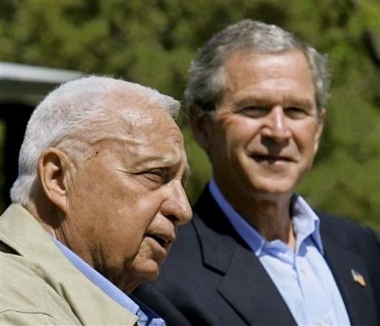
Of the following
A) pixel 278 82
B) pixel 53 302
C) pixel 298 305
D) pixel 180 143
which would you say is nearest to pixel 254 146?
pixel 278 82

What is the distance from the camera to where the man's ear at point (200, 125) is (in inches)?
184

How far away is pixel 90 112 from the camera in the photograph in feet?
10.6

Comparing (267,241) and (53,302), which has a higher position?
(53,302)

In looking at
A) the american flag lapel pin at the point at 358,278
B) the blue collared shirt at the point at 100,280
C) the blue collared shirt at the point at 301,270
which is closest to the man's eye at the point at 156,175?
the blue collared shirt at the point at 100,280

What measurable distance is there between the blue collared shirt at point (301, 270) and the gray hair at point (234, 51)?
331 millimetres

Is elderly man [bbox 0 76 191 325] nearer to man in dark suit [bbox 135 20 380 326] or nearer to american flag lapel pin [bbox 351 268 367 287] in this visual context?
man in dark suit [bbox 135 20 380 326]

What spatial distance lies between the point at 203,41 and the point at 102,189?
6137mm

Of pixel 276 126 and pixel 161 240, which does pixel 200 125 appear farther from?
pixel 161 240

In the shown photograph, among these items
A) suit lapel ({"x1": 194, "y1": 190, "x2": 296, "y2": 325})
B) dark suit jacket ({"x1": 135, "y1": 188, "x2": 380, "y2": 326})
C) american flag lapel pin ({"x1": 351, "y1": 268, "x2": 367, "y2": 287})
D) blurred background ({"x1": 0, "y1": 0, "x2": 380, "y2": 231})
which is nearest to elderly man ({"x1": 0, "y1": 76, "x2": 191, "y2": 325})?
dark suit jacket ({"x1": 135, "y1": 188, "x2": 380, "y2": 326})

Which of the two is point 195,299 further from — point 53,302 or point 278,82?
point 53,302

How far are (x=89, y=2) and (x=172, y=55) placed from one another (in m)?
0.95

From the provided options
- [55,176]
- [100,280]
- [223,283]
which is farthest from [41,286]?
[223,283]

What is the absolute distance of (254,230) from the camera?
4.52 metres

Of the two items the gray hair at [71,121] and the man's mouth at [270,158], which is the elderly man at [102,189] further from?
the man's mouth at [270,158]
